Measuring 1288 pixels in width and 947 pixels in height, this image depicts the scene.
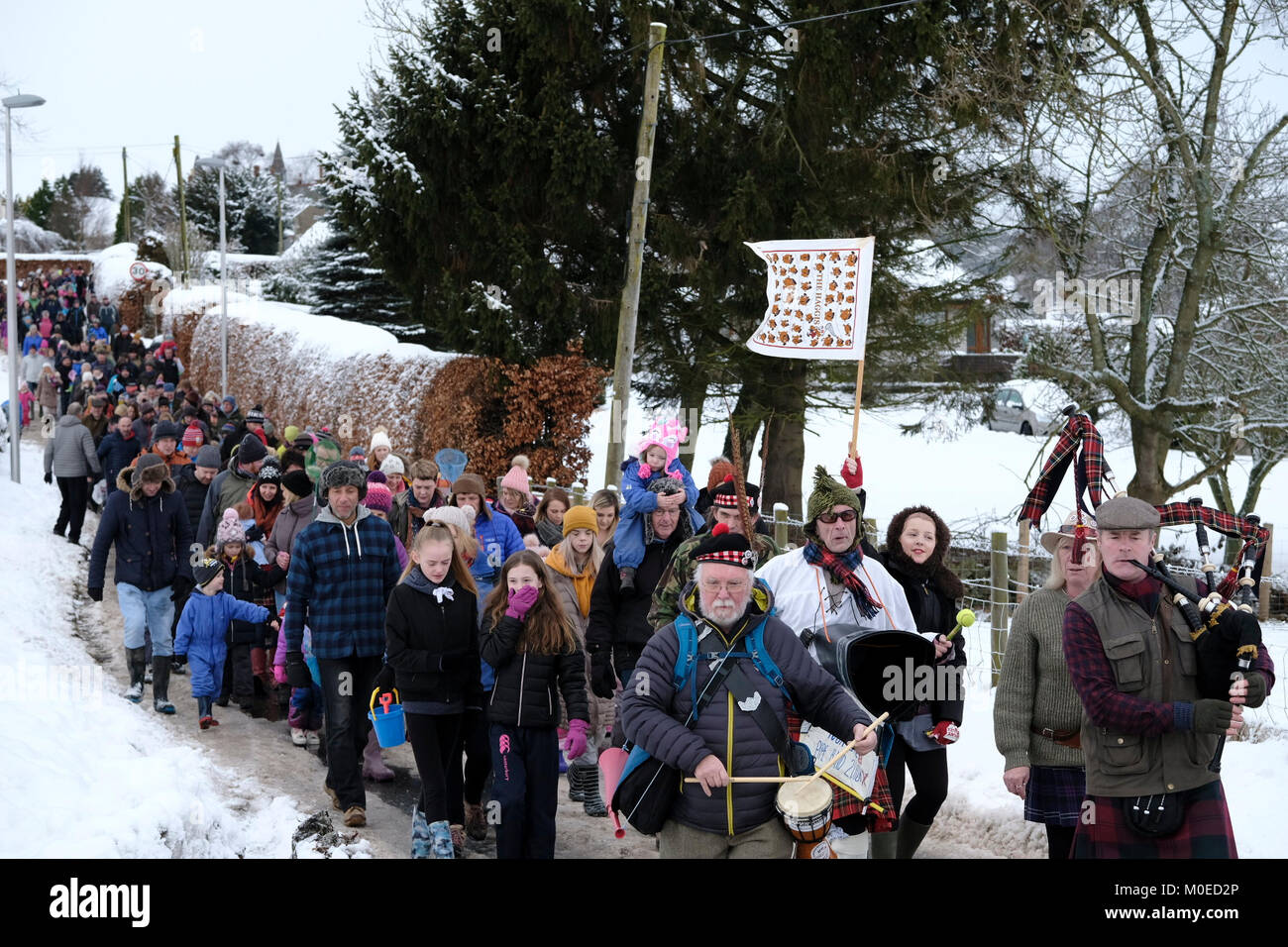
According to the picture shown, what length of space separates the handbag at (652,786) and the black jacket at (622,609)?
286 centimetres

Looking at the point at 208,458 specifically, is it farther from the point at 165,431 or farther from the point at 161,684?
the point at 161,684

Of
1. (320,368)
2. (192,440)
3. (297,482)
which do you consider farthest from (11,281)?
(297,482)

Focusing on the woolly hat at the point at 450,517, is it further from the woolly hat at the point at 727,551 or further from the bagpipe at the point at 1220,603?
the bagpipe at the point at 1220,603

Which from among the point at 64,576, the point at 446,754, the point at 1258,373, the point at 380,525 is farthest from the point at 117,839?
the point at 1258,373

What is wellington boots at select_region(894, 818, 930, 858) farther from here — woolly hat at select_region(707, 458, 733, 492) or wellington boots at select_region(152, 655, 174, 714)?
wellington boots at select_region(152, 655, 174, 714)

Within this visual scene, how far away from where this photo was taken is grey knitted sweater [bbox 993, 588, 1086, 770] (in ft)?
16.6

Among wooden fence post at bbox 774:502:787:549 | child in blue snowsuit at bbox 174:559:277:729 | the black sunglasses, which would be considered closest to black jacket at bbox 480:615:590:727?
the black sunglasses

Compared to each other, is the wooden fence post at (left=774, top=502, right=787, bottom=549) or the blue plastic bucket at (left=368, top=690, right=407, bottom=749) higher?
the wooden fence post at (left=774, top=502, right=787, bottom=549)

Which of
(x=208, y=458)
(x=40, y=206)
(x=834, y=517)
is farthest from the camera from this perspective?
(x=40, y=206)

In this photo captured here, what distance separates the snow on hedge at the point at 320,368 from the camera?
1883 centimetres

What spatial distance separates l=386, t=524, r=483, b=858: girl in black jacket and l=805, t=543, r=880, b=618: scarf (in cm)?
200

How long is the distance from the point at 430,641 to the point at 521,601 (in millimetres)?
640

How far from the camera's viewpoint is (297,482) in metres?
9.07
